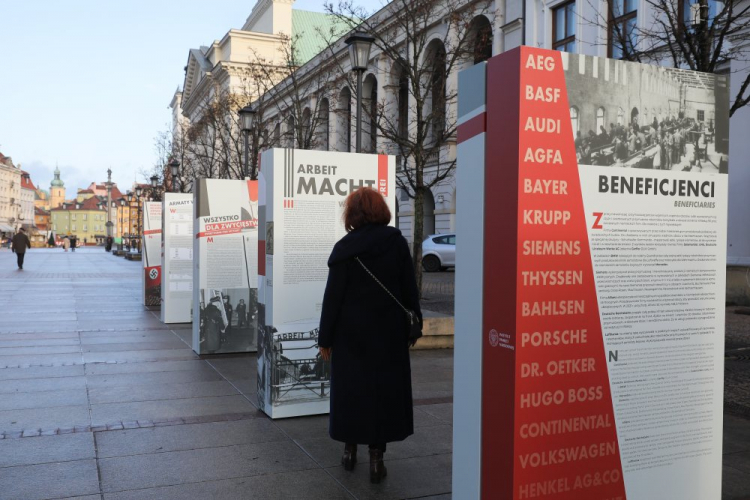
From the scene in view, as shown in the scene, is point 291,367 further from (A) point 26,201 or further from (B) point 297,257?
(A) point 26,201

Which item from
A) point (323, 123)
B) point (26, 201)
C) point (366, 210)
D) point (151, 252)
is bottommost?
point (151, 252)

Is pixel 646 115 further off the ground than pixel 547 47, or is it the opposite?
pixel 547 47

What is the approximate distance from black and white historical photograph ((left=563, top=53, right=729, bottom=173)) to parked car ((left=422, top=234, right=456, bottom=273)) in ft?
85.5

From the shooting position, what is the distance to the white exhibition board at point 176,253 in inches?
569

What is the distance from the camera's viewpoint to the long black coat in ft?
17.1

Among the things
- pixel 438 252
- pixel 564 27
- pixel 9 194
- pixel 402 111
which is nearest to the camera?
pixel 564 27

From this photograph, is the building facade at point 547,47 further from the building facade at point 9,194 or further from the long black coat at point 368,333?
the building facade at point 9,194

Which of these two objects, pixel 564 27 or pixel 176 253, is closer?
pixel 176 253

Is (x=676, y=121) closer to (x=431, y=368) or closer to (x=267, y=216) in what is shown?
(x=267, y=216)

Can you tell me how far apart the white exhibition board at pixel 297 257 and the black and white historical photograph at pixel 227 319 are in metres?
3.56

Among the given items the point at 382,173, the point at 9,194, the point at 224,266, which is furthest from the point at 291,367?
the point at 9,194

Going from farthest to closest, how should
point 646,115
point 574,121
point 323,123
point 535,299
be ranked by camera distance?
point 323,123
point 646,115
point 574,121
point 535,299

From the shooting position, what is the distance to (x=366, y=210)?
534 centimetres

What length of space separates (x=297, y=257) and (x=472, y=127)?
3.65 metres
